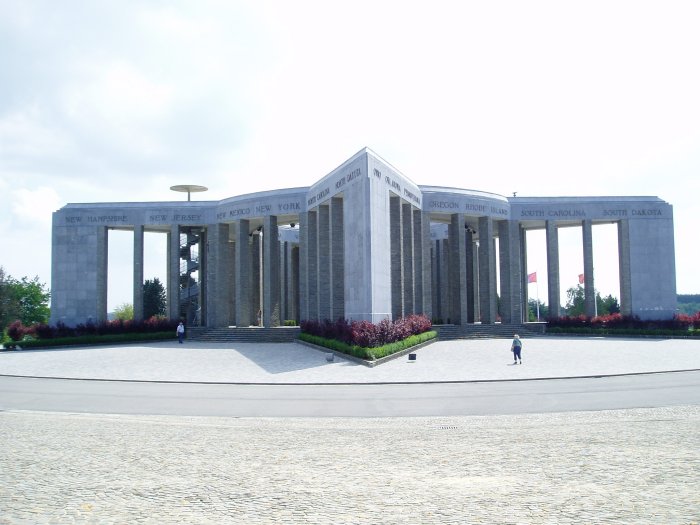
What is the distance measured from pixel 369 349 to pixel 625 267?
3131cm

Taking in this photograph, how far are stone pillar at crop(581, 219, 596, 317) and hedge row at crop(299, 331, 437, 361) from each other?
1770cm

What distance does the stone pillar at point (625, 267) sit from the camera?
51.1 m

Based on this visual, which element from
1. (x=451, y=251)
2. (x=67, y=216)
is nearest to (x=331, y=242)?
(x=451, y=251)

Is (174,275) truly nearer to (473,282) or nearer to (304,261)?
(304,261)

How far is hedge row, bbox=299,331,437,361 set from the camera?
1131 inches

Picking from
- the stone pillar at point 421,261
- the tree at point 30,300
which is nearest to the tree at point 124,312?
the tree at point 30,300

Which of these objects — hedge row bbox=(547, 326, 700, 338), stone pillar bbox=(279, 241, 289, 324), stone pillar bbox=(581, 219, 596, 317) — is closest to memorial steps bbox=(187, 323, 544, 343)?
hedge row bbox=(547, 326, 700, 338)

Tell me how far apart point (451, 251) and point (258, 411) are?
118 feet

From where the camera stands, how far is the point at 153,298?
72688 millimetres

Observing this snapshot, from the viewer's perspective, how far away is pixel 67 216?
51.9 metres

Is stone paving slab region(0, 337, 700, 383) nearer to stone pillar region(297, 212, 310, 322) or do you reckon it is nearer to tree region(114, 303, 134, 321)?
stone pillar region(297, 212, 310, 322)

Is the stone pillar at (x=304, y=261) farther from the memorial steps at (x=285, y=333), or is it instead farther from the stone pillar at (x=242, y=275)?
the stone pillar at (x=242, y=275)

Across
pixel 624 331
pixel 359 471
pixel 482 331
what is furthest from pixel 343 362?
pixel 624 331

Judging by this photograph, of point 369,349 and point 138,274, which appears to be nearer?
point 369,349
